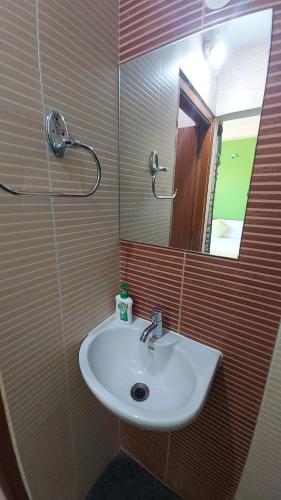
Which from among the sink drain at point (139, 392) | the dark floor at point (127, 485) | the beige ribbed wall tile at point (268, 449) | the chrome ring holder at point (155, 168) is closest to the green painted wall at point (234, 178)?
the chrome ring holder at point (155, 168)

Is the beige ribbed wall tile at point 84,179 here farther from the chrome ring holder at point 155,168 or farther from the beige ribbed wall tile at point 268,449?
the beige ribbed wall tile at point 268,449

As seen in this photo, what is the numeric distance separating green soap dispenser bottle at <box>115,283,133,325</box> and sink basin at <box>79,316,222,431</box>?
0.03 metres

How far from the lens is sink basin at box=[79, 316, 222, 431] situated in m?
0.67

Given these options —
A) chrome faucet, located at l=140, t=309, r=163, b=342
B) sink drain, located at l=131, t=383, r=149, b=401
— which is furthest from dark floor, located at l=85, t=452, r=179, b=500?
chrome faucet, located at l=140, t=309, r=163, b=342

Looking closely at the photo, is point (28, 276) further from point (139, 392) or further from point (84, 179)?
point (139, 392)

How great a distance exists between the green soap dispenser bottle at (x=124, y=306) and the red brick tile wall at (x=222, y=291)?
1.9 inches

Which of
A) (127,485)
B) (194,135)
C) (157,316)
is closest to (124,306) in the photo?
(157,316)

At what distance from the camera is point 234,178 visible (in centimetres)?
67

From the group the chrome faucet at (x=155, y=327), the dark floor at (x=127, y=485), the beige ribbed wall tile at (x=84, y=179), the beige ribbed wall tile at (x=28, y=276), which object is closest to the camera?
the beige ribbed wall tile at (x=28, y=276)

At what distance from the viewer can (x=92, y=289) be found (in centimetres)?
86

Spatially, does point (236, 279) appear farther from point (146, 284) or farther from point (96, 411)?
point (96, 411)

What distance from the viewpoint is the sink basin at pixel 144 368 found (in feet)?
2.21

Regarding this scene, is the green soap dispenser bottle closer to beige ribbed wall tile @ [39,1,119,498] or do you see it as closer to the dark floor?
A: beige ribbed wall tile @ [39,1,119,498]

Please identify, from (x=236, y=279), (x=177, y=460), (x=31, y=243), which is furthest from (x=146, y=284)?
(x=177, y=460)
